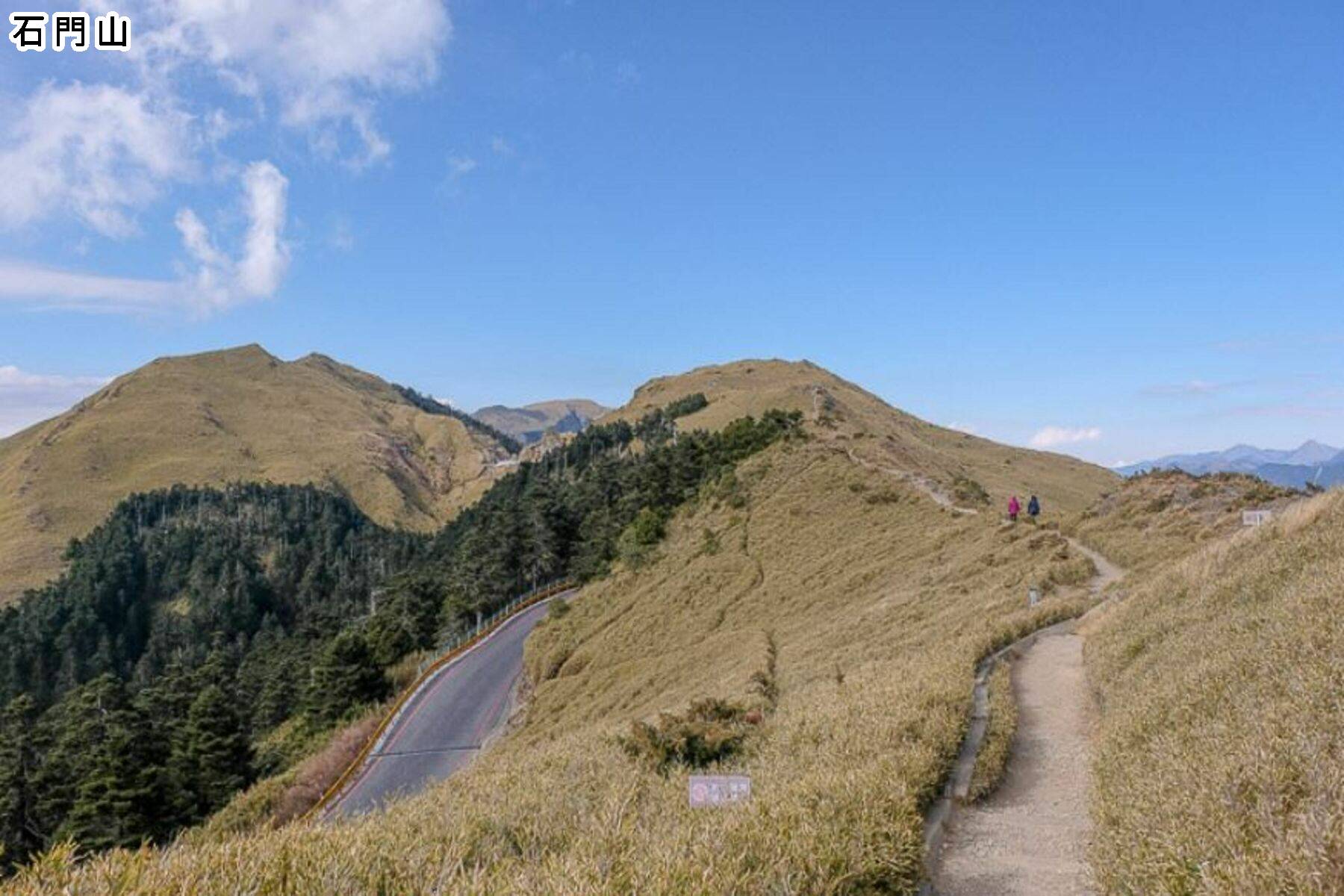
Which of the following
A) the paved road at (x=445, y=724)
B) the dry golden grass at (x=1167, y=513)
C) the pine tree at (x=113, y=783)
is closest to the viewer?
the dry golden grass at (x=1167, y=513)

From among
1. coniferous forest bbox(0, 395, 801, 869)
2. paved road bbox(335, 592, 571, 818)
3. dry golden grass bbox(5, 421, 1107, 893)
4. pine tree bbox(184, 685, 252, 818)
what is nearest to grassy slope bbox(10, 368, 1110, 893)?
dry golden grass bbox(5, 421, 1107, 893)

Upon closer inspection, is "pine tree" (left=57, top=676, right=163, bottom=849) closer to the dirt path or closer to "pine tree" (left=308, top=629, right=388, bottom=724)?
"pine tree" (left=308, top=629, right=388, bottom=724)

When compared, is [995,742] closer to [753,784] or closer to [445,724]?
[753,784]

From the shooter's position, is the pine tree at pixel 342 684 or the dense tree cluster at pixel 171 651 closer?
the dense tree cluster at pixel 171 651

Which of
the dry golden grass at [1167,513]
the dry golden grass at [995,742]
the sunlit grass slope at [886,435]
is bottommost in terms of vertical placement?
the dry golden grass at [995,742]

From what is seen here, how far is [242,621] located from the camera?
109 metres

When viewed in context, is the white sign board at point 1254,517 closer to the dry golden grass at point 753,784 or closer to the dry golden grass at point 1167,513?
the dry golden grass at point 753,784

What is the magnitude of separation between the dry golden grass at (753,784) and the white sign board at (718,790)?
135mm

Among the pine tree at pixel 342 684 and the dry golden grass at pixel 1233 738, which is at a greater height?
the dry golden grass at pixel 1233 738

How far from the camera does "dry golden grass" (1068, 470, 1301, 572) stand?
23516 millimetres

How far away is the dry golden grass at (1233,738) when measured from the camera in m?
4.15

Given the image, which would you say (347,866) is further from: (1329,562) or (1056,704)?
(1329,562)

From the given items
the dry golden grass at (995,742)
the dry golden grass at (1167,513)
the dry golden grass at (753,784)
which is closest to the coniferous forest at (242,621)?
the dry golden grass at (753,784)

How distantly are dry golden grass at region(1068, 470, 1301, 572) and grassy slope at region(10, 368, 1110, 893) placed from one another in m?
2.08
